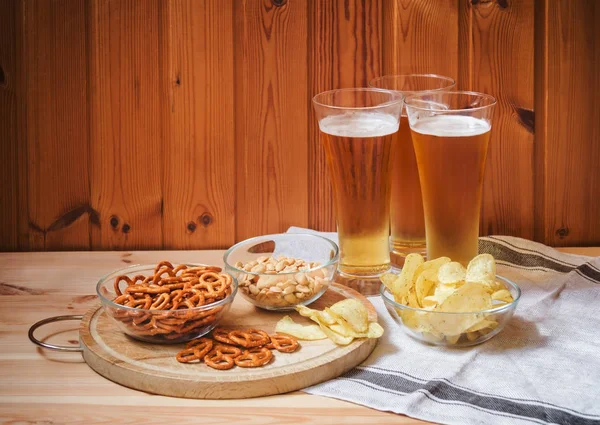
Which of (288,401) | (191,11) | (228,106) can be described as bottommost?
(288,401)

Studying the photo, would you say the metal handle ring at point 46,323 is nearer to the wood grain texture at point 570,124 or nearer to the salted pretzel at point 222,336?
the salted pretzel at point 222,336

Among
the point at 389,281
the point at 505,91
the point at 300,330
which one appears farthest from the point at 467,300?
the point at 505,91

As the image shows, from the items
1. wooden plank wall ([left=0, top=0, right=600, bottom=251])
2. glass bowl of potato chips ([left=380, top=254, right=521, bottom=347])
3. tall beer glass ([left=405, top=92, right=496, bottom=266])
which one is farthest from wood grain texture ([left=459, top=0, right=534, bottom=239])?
glass bowl of potato chips ([left=380, top=254, right=521, bottom=347])

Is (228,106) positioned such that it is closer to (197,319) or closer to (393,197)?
(393,197)

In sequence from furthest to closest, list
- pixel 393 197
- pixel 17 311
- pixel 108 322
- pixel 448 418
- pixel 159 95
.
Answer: pixel 159 95, pixel 393 197, pixel 17 311, pixel 108 322, pixel 448 418

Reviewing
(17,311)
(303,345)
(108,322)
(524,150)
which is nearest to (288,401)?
(303,345)

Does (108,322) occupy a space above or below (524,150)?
below

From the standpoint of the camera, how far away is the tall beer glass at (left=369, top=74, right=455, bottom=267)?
1.48 metres

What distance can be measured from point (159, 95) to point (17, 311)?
0.53m

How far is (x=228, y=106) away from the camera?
1646mm

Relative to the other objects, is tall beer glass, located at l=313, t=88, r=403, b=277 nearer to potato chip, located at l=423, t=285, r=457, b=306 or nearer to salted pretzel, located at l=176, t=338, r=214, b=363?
potato chip, located at l=423, t=285, r=457, b=306

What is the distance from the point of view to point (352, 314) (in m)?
1.18

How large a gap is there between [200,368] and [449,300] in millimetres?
366

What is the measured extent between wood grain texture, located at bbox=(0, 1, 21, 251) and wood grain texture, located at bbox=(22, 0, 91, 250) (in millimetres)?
26
